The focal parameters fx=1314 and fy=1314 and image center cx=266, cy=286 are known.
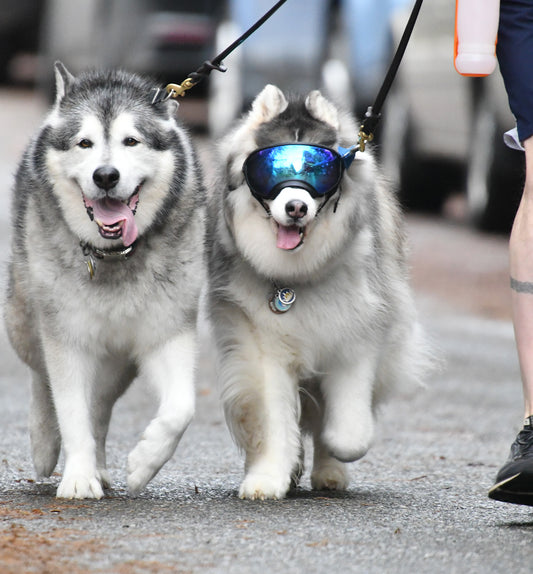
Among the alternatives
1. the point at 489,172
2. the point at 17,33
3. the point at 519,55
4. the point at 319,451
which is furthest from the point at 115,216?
the point at 17,33

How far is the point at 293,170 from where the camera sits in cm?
502

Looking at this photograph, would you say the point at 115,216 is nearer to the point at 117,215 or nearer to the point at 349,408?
the point at 117,215

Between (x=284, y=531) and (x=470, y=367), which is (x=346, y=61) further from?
(x=284, y=531)

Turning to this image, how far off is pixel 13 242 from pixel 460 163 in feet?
34.8

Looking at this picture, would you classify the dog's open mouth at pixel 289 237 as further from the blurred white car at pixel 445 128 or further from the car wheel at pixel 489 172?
the car wheel at pixel 489 172

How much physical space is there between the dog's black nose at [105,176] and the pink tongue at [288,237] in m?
0.67

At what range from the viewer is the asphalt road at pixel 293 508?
3.77 m

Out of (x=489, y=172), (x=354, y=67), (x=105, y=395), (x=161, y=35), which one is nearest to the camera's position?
(x=105, y=395)

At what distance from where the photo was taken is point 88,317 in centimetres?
491

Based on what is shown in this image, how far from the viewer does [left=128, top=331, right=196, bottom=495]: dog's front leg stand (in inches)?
185

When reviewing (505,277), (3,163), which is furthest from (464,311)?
(3,163)

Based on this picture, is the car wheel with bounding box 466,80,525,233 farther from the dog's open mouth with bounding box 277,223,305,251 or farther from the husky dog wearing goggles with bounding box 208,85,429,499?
the dog's open mouth with bounding box 277,223,305,251

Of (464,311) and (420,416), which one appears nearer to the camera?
(420,416)

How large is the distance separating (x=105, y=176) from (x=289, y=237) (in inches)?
29.5
